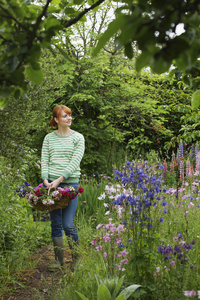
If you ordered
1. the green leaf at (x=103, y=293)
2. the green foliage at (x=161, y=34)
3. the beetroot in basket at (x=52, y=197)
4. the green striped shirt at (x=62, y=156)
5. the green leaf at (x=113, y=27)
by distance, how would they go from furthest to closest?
1. the green striped shirt at (x=62, y=156)
2. the beetroot in basket at (x=52, y=197)
3. the green leaf at (x=103, y=293)
4. the green leaf at (x=113, y=27)
5. the green foliage at (x=161, y=34)

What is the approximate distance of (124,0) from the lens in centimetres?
90

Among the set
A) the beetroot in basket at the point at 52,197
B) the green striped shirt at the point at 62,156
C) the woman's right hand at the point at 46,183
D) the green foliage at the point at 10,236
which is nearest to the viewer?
the beetroot in basket at the point at 52,197

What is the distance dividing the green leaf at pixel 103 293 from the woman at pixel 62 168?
4.64 ft

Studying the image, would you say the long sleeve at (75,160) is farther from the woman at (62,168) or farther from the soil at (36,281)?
the soil at (36,281)

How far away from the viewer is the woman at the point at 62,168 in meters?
3.51

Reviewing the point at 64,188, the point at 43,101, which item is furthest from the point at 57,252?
the point at 43,101

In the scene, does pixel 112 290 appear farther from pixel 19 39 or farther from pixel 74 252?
pixel 19 39

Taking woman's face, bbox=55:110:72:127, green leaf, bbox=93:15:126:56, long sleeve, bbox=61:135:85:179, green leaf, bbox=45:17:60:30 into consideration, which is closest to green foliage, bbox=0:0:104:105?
green leaf, bbox=45:17:60:30

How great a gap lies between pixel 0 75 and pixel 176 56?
0.45 meters

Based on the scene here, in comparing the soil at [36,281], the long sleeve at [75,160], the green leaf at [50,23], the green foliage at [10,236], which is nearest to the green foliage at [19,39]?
→ the green leaf at [50,23]

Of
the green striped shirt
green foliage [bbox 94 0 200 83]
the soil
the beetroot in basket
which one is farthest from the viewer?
the green striped shirt

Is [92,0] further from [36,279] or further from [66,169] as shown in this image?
[36,279]

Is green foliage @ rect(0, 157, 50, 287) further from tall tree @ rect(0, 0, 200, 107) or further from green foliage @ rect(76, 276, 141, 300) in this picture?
tall tree @ rect(0, 0, 200, 107)

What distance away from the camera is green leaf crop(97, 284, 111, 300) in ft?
6.64
